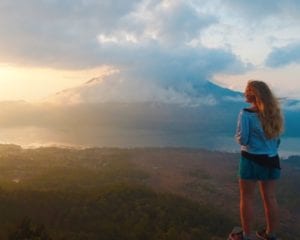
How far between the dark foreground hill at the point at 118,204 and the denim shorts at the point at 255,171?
4431 mm

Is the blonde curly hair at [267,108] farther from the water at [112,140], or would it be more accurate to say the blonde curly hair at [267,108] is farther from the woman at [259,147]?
the water at [112,140]

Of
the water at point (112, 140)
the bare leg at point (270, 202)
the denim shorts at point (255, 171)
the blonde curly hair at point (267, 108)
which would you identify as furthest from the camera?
the water at point (112, 140)

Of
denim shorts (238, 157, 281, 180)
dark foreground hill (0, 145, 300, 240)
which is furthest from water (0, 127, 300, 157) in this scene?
denim shorts (238, 157, 281, 180)

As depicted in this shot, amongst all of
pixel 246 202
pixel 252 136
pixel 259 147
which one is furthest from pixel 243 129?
pixel 246 202

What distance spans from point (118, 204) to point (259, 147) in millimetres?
13524

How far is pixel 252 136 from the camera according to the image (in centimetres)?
587

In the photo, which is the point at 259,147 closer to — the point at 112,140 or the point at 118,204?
the point at 118,204

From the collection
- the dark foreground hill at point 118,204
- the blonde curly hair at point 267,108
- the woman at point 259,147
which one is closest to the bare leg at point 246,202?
the woman at point 259,147

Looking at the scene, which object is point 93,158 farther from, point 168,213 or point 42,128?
point 42,128

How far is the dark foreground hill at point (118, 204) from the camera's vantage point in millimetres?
13656

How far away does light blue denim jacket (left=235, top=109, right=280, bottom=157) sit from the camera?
19.0 ft

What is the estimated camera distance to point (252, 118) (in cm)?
580

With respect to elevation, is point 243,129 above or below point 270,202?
above

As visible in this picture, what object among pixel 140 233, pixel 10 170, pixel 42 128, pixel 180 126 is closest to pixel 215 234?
pixel 140 233
